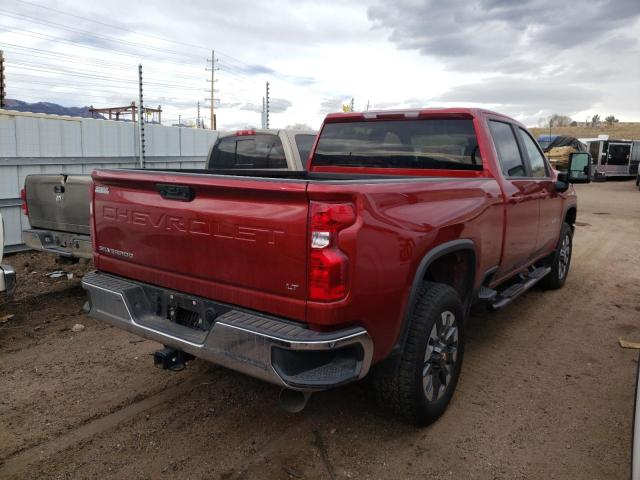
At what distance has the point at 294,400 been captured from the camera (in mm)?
2684

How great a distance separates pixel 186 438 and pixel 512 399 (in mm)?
2240

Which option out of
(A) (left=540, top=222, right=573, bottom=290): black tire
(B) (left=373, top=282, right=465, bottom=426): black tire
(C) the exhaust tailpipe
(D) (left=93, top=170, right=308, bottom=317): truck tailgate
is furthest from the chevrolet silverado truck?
(B) (left=373, top=282, right=465, bottom=426): black tire

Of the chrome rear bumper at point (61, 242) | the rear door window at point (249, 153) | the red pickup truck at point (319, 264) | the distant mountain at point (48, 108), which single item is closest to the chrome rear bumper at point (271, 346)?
the red pickup truck at point (319, 264)

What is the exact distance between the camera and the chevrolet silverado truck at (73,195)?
17.6 ft

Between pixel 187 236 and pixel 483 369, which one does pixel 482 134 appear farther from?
pixel 187 236

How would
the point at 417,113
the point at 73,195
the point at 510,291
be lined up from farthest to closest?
the point at 73,195 < the point at 510,291 < the point at 417,113

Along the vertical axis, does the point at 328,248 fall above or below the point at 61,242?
above

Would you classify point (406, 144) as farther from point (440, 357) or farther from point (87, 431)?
point (87, 431)

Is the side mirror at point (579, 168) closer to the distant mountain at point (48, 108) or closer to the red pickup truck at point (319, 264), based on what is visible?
the red pickup truck at point (319, 264)

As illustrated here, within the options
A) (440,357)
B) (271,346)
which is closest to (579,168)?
(440,357)

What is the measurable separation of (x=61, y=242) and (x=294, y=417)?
11.6 ft

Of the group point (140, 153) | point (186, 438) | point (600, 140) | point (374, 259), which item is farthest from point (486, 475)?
point (600, 140)

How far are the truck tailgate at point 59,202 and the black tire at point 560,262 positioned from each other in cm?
517

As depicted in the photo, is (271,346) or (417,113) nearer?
(271,346)
